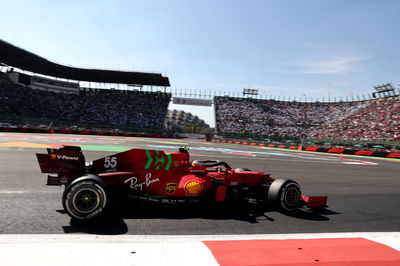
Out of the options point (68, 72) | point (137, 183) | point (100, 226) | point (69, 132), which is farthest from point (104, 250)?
point (68, 72)

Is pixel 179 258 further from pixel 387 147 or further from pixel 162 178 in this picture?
pixel 387 147

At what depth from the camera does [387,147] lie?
34188 millimetres

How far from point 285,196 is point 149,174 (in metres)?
2.89

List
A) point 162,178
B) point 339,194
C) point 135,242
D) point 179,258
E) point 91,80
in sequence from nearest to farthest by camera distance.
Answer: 1. point 179,258
2. point 135,242
3. point 162,178
4. point 339,194
5. point 91,80

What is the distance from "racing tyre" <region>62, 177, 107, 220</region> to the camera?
4332 mm

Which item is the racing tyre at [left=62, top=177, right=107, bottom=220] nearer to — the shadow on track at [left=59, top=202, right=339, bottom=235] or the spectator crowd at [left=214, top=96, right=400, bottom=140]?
the shadow on track at [left=59, top=202, right=339, bottom=235]

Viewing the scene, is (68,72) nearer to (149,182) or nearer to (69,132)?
(69,132)

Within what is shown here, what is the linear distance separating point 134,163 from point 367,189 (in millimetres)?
8082

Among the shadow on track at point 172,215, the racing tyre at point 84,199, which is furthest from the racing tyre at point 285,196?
the racing tyre at point 84,199

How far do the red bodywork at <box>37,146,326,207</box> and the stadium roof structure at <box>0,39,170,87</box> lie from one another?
4716 cm

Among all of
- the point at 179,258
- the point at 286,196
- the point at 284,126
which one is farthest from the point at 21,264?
the point at 284,126

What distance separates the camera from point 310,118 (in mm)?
61812

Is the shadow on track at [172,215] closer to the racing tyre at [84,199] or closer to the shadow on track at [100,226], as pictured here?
the shadow on track at [100,226]

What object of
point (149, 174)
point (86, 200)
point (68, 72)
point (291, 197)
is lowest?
point (291, 197)
